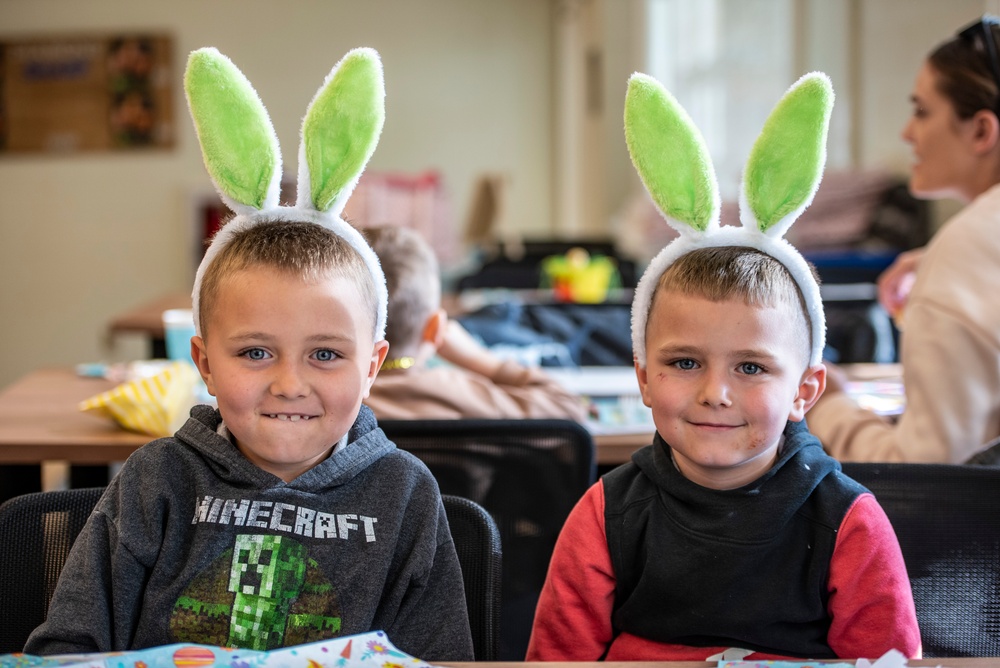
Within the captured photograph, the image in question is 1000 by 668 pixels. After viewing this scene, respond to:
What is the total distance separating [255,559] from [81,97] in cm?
790

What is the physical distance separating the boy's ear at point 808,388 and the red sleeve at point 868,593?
0.11 meters

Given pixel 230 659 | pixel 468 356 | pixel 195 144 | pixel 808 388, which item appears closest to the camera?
pixel 230 659

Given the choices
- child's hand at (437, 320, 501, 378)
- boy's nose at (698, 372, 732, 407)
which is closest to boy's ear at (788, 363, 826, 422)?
boy's nose at (698, 372, 732, 407)

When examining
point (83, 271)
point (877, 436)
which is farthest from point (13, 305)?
point (877, 436)

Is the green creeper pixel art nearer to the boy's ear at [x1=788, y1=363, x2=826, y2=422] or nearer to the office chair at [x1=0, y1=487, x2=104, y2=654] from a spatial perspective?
the office chair at [x1=0, y1=487, x2=104, y2=654]

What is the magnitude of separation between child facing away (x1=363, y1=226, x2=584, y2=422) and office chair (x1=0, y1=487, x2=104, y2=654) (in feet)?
2.11

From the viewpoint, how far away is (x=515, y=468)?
151cm

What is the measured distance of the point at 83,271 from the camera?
8219 mm

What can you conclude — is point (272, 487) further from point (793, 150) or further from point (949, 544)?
point (949, 544)

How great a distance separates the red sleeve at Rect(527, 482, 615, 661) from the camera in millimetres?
1153

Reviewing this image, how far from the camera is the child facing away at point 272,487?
41.6 inches

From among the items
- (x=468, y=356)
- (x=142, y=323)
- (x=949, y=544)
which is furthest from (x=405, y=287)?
(x=142, y=323)

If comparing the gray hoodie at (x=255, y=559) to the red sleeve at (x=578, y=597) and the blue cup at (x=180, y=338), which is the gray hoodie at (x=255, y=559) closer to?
the red sleeve at (x=578, y=597)

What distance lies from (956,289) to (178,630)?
1.21 m
